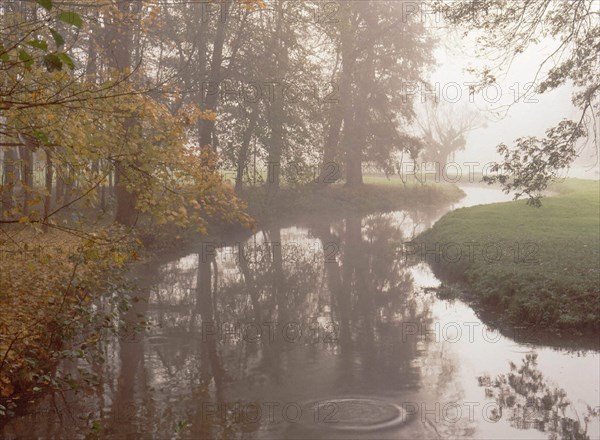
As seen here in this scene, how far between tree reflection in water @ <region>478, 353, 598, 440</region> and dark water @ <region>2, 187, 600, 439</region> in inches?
1.4

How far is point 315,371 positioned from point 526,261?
383 inches

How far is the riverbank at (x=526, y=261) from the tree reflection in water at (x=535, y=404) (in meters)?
3.08

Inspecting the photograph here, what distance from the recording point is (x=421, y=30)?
45.5 m

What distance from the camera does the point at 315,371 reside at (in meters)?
12.6

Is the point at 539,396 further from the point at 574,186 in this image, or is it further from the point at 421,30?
the point at 574,186

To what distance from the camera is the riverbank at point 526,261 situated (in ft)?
52.0

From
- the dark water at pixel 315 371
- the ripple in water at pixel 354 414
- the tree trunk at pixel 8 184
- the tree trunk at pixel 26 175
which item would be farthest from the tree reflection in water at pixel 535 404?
the tree trunk at pixel 8 184

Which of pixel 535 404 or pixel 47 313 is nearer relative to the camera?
pixel 535 404

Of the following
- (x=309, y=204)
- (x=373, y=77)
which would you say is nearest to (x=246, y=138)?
(x=309, y=204)

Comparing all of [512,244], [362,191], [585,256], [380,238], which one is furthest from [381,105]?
[585,256]

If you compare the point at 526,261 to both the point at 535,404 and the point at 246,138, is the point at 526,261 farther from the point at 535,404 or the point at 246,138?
the point at 246,138

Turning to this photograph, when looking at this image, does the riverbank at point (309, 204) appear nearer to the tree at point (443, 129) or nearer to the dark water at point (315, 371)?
the dark water at point (315, 371)

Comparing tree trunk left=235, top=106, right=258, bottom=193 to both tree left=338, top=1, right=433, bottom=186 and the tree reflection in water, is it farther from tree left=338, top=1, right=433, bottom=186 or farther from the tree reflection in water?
the tree reflection in water

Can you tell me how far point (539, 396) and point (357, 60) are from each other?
39199mm
